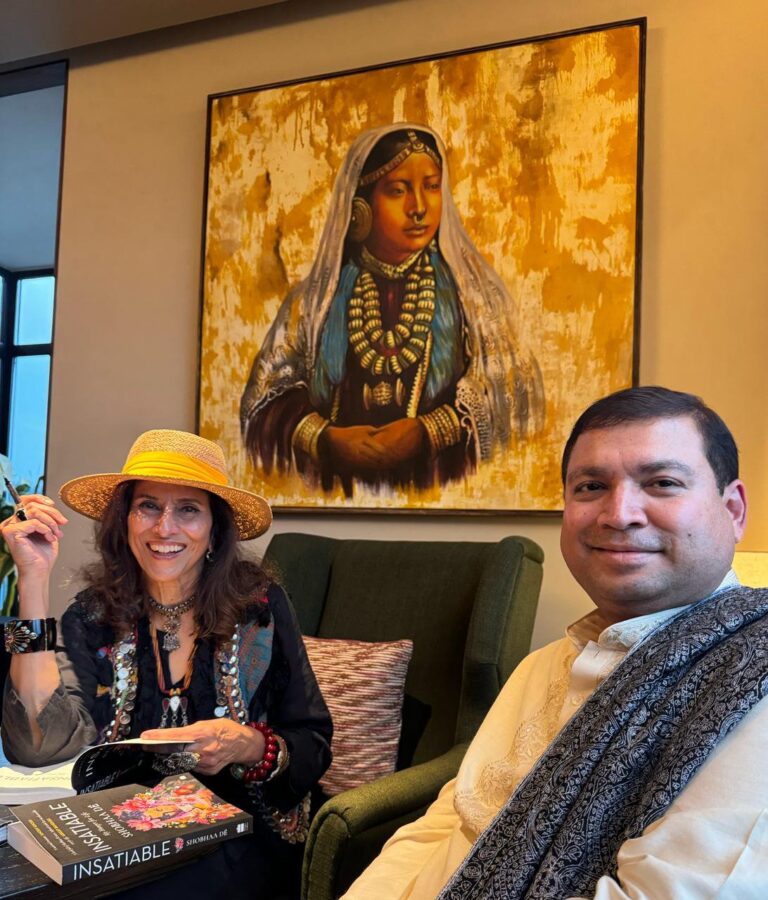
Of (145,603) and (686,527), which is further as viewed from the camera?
(145,603)

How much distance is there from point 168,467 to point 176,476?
42mm

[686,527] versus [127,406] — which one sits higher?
[127,406]

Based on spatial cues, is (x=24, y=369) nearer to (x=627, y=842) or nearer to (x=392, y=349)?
(x=392, y=349)

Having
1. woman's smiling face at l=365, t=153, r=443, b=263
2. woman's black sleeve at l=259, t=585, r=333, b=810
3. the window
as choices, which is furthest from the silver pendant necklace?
the window

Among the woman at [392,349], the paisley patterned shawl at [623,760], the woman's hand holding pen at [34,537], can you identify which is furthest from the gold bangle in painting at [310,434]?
the paisley patterned shawl at [623,760]

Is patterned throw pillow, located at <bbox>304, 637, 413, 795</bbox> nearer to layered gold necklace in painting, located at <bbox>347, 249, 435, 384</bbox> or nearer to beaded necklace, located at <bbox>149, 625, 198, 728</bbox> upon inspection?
beaded necklace, located at <bbox>149, 625, 198, 728</bbox>

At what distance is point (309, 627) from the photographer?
2805 millimetres

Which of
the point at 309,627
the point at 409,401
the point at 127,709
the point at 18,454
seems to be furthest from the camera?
the point at 18,454

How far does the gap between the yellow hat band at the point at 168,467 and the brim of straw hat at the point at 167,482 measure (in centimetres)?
1

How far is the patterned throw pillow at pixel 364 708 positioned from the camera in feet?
7.91

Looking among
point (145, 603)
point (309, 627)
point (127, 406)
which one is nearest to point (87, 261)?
point (127, 406)

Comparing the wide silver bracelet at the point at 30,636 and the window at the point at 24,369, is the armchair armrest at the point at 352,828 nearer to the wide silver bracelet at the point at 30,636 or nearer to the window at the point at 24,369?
the wide silver bracelet at the point at 30,636

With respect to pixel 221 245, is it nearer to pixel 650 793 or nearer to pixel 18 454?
pixel 650 793

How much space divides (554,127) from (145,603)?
1895mm
